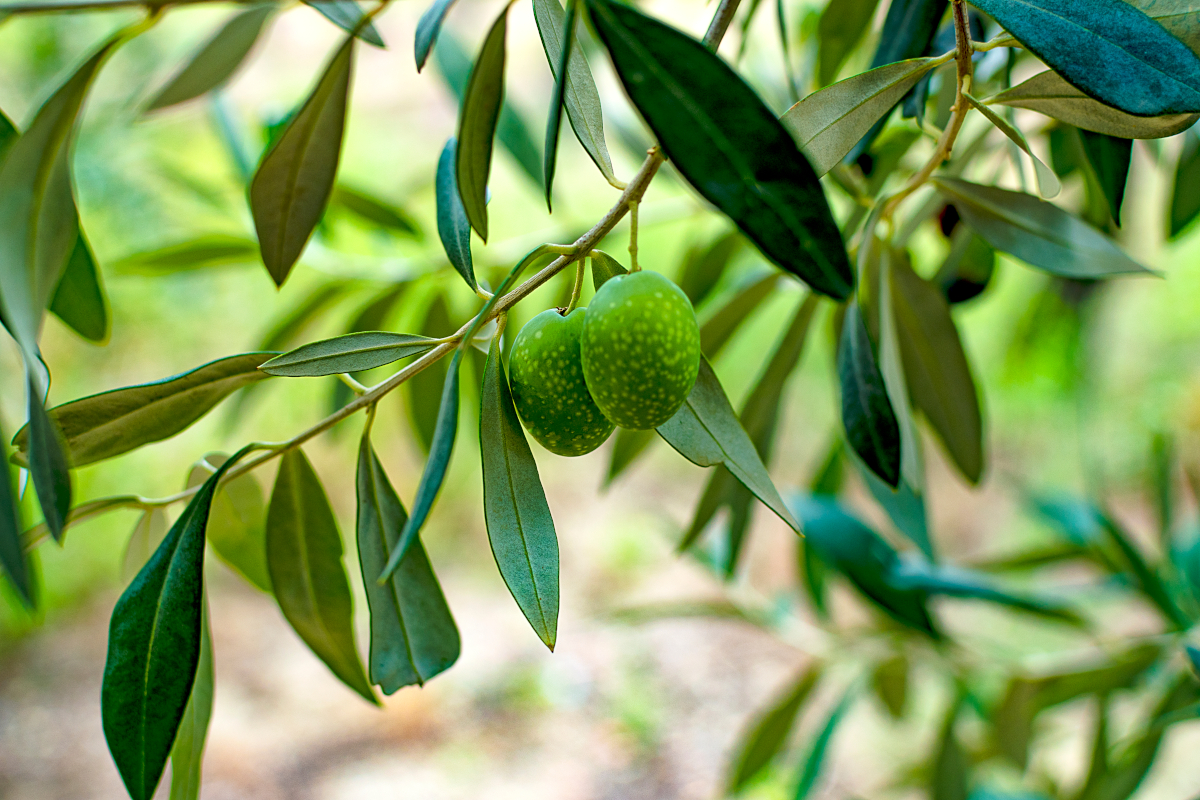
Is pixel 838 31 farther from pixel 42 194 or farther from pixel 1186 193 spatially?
pixel 42 194

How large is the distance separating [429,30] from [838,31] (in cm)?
21

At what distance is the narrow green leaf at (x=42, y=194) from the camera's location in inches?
7.9

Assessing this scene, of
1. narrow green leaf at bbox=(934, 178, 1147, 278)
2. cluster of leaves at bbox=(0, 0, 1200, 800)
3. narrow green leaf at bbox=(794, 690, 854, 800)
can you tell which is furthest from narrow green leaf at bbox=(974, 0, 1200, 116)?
narrow green leaf at bbox=(794, 690, 854, 800)

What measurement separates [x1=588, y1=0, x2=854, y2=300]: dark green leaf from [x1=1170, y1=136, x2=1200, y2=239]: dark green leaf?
0.33 metres

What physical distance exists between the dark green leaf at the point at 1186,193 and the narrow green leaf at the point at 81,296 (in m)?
0.50

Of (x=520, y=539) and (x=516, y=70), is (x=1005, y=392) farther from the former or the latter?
(x=520, y=539)

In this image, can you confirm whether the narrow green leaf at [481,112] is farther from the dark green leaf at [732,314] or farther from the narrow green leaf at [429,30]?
the dark green leaf at [732,314]

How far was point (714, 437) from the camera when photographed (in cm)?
27

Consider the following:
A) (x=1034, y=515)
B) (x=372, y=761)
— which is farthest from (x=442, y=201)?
(x=372, y=761)

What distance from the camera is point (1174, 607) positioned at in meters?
0.59

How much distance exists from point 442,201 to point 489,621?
1.93 meters

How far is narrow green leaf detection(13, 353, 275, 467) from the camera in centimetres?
27

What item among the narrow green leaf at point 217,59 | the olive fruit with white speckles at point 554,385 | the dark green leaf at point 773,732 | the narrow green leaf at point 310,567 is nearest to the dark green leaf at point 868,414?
the olive fruit with white speckles at point 554,385

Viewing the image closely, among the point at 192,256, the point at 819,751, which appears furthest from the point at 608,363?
the point at 819,751
